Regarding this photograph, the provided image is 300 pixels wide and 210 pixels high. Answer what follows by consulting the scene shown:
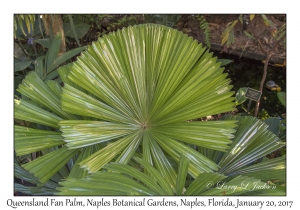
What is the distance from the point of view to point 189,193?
2.68 feet

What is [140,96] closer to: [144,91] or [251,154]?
[144,91]

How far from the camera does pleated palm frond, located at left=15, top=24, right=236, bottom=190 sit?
0.91 meters

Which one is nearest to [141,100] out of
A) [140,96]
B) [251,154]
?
[140,96]

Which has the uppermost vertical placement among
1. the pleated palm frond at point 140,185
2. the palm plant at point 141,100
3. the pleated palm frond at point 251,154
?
the palm plant at point 141,100

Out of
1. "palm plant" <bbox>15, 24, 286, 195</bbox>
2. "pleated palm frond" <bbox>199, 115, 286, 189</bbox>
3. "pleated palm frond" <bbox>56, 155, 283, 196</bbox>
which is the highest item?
"palm plant" <bbox>15, 24, 286, 195</bbox>

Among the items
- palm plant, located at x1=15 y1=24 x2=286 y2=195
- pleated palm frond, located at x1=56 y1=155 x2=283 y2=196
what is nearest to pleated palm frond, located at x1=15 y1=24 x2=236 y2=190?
palm plant, located at x1=15 y1=24 x2=286 y2=195

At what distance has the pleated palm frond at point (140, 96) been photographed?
2.99 ft

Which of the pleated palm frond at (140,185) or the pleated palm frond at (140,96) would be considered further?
the pleated palm frond at (140,96)

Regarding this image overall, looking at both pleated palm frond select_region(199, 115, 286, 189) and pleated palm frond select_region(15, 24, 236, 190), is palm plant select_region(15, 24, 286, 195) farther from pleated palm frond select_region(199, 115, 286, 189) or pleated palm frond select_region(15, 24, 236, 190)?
pleated palm frond select_region(199, 115, 286, 189)

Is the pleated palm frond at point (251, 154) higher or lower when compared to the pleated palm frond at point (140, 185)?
higher

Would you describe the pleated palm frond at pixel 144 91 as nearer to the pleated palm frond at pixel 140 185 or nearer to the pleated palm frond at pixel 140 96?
the pleated palm frond at pixel 140 96

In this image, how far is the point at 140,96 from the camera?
3.08ft

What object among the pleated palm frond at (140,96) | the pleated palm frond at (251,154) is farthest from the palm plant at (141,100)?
the pleated palm frond at (251,154)
